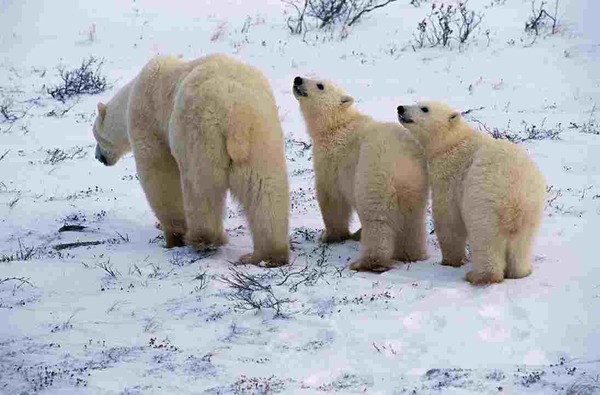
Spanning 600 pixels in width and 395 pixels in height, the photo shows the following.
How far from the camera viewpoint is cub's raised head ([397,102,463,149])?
6.45 m

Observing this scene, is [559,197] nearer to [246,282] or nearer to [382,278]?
[382,278]

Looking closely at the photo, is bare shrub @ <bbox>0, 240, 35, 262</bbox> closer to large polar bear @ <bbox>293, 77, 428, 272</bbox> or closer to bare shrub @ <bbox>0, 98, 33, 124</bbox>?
large polar bear @ <bbox>293, 77, 428, 272</bbox>

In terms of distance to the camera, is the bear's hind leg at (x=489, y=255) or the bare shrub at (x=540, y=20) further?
the bare shrub at (x=540, y=20)

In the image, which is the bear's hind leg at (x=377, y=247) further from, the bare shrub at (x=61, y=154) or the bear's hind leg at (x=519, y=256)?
the bare shrub at (x=61, y=154)

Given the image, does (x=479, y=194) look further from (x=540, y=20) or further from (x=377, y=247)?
(x=540, y=20)

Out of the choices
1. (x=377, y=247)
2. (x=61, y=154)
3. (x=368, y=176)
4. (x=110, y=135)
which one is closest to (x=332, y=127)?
(x=368, y=176)

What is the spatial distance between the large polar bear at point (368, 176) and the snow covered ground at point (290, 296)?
0.90 ft

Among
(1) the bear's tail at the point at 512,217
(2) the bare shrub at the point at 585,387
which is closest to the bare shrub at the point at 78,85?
(1) the bear's tail at the point at 512,217

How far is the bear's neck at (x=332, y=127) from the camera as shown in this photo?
279 inches

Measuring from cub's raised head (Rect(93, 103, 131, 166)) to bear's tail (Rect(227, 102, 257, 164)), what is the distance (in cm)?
216

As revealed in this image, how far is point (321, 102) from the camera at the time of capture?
7254mm

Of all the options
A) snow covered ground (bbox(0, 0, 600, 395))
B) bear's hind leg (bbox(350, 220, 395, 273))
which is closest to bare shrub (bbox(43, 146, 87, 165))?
snow covered ground (bbox(0, 0, 600, 395))

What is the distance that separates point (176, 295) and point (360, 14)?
12249 millimetres

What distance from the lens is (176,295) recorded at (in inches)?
225
